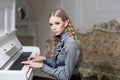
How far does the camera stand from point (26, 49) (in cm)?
337

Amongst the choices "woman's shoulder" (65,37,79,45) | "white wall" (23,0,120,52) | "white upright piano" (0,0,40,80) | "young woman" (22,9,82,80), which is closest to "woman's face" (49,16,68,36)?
"young woman" (22,9,82,80)

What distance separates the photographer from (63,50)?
232 centimetres

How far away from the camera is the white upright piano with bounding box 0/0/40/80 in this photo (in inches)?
82.2

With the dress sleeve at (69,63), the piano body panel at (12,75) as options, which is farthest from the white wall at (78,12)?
the piano body panel at (12,75)

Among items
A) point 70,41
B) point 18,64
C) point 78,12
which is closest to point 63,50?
point 70,41

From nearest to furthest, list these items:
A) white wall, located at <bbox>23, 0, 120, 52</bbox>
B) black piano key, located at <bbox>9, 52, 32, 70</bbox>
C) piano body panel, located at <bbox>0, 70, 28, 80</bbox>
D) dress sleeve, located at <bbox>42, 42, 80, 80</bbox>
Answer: piano body panel, located at <bbox>0, 70, 28, 80</bbox>, dress sleeve, located at <bbox>42, 42, 80, 80</bbox>, black piano key, located at <bbox>9, 52, 32, 70</bbox>, white wall, located at <bbox>23, 0, 120, 52</bbox>

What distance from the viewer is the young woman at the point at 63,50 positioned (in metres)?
2.23

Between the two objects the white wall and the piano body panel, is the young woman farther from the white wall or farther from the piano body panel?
the white wall

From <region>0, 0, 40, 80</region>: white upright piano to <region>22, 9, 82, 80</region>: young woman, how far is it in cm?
16

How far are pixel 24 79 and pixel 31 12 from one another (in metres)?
3.69

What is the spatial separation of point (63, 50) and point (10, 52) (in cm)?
74

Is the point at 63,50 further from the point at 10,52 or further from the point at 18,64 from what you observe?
the point at 10,52

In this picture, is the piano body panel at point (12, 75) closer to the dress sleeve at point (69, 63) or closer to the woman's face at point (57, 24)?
the dress sleeve at point (69, 63)

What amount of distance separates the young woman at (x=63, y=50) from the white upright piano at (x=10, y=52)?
0.16 metres
